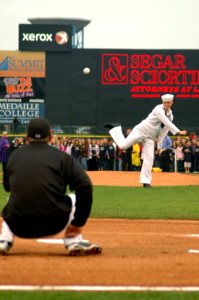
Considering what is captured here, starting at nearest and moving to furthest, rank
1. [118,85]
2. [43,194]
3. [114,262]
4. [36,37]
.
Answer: [114,262], [43,194], [118,85], [36,37]

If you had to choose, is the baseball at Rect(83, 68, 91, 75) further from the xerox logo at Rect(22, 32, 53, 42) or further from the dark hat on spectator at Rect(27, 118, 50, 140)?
the dark hat on spectator at Rect(27, 118, 50, 140)

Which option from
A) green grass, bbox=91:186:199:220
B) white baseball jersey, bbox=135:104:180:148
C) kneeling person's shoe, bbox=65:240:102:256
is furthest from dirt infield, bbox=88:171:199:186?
kneeling person's shoe, bbox=65:240:102:256

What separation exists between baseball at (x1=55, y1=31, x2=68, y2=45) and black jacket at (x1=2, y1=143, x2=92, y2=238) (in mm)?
36600

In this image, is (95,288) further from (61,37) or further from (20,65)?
(20,65)

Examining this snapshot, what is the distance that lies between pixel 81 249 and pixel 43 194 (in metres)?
0.60

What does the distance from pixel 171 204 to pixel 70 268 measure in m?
9.63

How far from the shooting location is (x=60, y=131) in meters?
45.5

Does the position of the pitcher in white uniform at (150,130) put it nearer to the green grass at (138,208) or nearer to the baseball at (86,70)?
the green grass at (138,208)

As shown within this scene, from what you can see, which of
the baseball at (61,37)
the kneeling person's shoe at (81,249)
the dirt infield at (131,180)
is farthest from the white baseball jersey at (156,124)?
the baseball at (61,37)

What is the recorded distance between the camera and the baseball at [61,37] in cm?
4573

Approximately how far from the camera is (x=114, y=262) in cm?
852

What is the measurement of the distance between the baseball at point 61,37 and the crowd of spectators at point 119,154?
6151mm

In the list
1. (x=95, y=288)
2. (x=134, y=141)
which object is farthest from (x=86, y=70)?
(x=95, y=288)

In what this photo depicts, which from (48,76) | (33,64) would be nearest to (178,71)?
(48,76)
